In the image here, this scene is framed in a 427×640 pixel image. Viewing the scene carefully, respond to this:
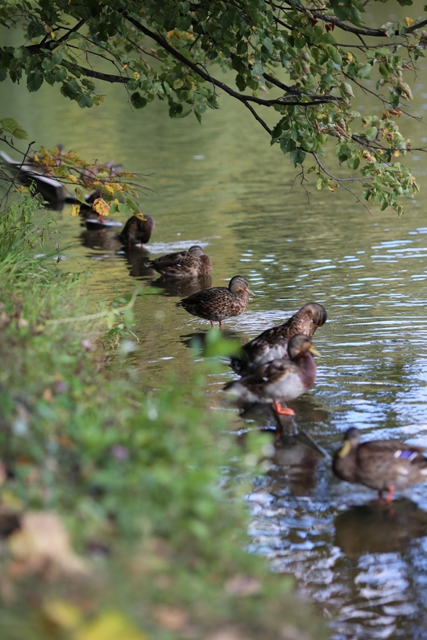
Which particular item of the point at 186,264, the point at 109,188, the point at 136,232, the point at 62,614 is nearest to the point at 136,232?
the point at 136,232

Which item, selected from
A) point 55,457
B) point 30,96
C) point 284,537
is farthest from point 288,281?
point 30,96

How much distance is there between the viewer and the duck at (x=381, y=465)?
6.32 m

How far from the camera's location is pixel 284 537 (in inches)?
233

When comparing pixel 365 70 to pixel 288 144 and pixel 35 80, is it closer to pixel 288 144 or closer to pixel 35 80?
pixel 288 144

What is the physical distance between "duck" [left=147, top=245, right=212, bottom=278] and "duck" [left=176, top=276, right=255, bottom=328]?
2.45m

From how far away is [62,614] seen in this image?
330cm

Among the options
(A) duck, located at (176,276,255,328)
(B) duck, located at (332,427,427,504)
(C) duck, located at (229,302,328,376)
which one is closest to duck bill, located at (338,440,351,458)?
(B) duck, located at (332,427,427,504)

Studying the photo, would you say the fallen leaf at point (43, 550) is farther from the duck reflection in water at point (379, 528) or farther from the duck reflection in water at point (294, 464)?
the duck reflection in water at point (294, 464)

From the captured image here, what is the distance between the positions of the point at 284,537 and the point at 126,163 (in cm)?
1838

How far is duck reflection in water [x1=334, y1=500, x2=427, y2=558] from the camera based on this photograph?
5.83 m

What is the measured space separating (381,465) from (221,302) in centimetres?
509

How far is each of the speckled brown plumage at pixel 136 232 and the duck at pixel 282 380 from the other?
27.4ft

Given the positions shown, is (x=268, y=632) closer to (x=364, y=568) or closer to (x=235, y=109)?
(x=364, y=568)

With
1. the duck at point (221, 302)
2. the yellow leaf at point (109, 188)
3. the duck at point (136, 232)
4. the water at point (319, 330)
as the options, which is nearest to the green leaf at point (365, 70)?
the yellow leaf at point (109, 188)
